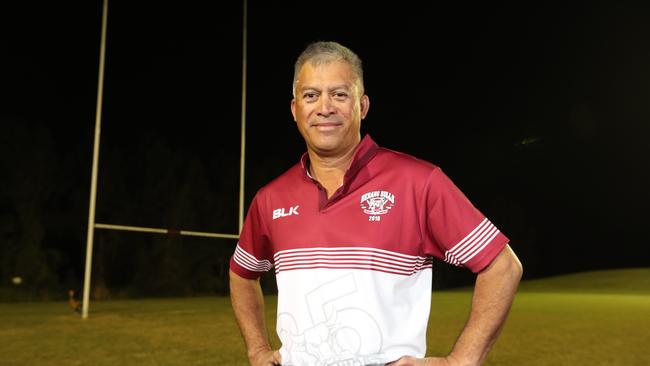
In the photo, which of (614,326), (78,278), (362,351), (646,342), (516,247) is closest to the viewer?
(362,351)

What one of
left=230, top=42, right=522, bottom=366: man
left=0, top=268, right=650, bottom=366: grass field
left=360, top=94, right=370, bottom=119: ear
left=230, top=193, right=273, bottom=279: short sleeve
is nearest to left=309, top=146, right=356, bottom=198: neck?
left=230, top=42, right=522, bottom=366: man

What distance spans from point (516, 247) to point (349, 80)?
106ft

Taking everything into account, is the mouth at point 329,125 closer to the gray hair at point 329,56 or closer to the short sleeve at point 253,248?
the gray hair at point 329,56

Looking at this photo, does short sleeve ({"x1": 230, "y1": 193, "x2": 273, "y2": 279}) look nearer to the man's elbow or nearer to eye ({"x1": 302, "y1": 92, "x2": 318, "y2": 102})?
eye ({"x1": 302, "y1": 92, "x2": 318, "y2": 102})

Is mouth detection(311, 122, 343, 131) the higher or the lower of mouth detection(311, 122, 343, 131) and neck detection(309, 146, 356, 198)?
the higher

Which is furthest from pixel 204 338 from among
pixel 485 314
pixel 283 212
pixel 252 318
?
pixel 485 314

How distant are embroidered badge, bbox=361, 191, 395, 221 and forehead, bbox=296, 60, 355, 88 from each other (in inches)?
11.1

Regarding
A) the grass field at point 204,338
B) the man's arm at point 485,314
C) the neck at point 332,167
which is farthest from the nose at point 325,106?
the grass field at point 204,338

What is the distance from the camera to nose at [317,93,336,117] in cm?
160

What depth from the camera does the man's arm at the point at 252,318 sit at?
69.4 inches

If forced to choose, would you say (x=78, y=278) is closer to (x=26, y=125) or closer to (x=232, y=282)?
(x=26, y=125)

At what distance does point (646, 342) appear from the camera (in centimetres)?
787

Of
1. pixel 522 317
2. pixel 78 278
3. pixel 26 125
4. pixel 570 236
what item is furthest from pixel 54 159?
pixel 570 236

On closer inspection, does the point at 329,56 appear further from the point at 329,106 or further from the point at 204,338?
the point at 204,338
